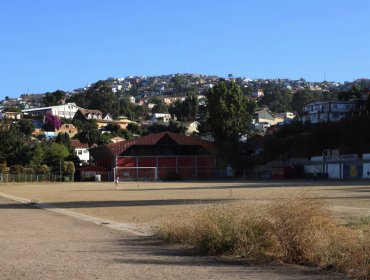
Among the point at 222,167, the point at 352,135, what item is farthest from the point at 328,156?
the point at 222,167

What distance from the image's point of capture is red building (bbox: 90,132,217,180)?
116m

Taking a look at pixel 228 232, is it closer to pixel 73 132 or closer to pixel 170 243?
pixel 170 243

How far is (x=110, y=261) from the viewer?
465 inches

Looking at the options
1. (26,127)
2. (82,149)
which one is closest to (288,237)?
(82,149)

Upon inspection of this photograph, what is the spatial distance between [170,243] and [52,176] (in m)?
97.9

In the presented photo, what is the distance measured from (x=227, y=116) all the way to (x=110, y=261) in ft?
354

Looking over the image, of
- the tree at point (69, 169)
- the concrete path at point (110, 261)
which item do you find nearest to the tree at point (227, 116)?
the tree at point (69, 169)

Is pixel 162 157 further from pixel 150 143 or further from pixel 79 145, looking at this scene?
pixel 79 145

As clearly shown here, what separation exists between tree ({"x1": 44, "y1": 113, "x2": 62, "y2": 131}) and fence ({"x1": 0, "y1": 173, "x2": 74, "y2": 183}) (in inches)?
3042

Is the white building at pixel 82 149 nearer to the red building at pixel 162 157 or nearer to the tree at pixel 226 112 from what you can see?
the red building at pixel 162 157

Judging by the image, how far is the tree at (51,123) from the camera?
185875mm

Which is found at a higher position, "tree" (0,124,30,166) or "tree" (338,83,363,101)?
"tree" (338,83,363,101)

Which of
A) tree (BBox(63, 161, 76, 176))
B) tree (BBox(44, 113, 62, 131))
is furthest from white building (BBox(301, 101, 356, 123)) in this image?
tree (BBox(44, 113, 62, 131))

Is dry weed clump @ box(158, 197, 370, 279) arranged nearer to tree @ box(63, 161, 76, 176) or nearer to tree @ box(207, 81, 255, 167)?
tree @ box(63, 161, 76, 176)
